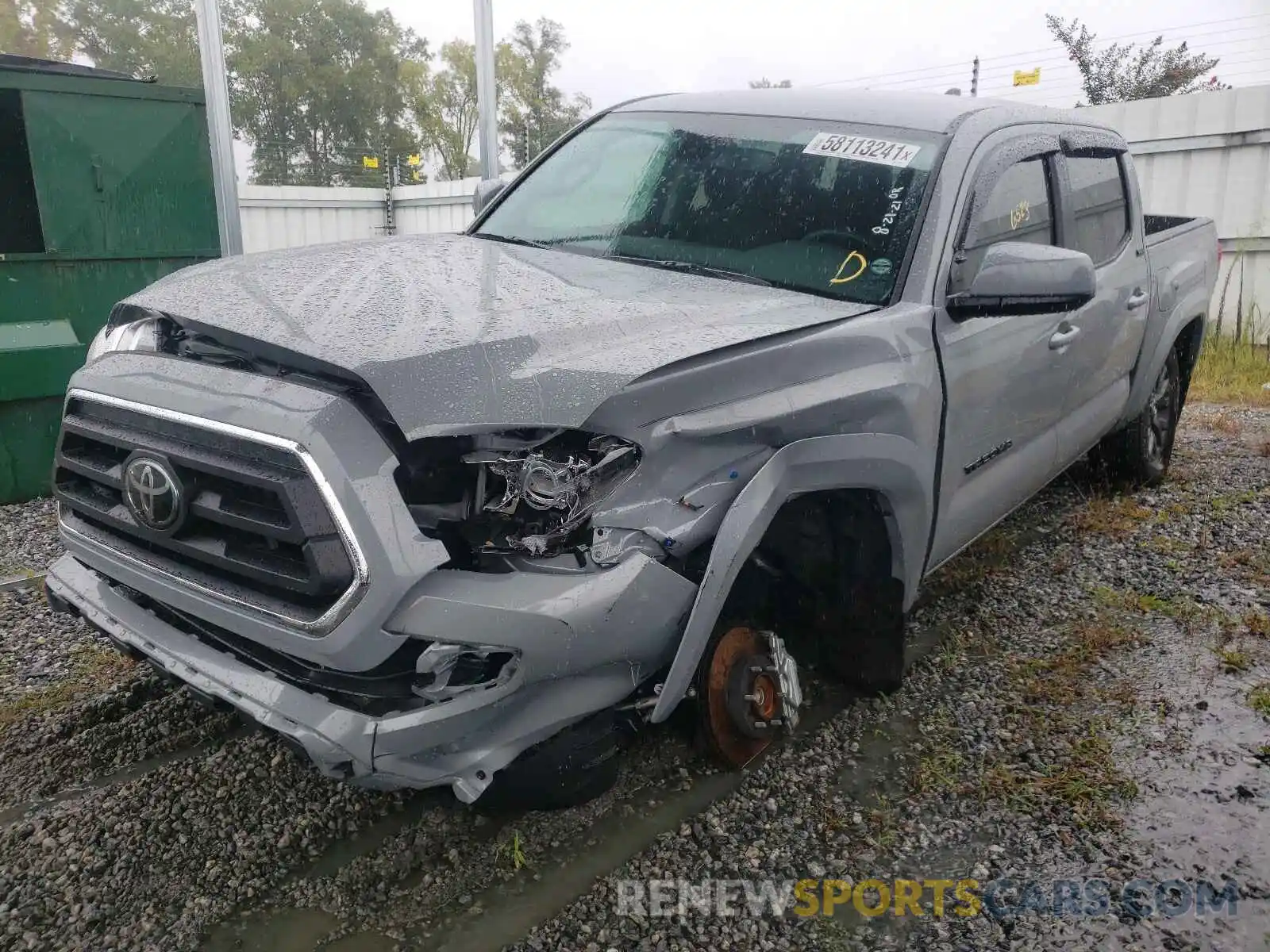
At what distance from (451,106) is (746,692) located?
23.7 metres

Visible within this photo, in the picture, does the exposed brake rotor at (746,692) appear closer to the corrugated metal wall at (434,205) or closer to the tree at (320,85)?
the corrugated metal wall at (434,205)

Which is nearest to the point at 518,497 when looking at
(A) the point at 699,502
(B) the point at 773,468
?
(A) the point at 699,502

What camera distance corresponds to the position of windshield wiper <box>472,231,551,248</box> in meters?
3.22

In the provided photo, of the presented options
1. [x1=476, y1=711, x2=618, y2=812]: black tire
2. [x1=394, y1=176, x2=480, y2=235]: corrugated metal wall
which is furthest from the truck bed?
[x1=394, y1=176, x2=480, y2=235]: corrugated metal wall

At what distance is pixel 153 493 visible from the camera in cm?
200

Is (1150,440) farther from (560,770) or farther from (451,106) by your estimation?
(451,106)

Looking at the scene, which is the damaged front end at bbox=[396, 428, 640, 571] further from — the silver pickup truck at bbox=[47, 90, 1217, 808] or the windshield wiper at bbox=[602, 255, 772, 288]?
the windshield wiper at bbox=[602, 255, 772, 288]

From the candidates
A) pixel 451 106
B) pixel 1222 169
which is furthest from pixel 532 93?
pixel 1222 169

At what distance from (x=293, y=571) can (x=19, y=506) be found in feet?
12.6

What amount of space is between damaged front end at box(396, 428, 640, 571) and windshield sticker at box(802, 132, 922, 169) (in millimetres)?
1510

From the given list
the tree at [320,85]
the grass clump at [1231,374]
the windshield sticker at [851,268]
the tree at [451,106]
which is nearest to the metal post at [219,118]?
the windshield sticker at [851,268]

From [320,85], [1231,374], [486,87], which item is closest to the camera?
[486,87]

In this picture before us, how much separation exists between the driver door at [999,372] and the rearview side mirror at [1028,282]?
2.5 inches

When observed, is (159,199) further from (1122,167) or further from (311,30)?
(311,30)
